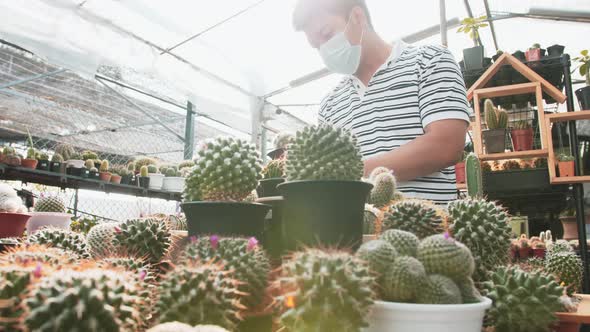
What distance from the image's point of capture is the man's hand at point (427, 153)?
147 cm

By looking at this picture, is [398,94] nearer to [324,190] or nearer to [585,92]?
[324,190]

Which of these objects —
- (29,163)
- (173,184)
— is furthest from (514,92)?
(29,163)

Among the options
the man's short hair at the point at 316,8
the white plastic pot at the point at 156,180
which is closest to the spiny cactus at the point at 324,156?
the man's short hair at the point at 316,8

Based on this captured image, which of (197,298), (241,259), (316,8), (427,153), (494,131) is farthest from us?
(494,131)

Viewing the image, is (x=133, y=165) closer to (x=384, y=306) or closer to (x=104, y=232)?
(x=104, y=232)

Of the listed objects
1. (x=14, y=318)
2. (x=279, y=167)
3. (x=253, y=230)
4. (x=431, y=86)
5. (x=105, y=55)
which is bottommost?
(x=14, y=318)

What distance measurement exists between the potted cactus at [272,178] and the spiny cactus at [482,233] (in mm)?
487

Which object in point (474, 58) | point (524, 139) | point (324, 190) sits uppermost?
point (474, 58)

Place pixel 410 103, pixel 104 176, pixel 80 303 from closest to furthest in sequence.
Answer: pixel 80 303 → pixel 410 103 → pixel 104 176

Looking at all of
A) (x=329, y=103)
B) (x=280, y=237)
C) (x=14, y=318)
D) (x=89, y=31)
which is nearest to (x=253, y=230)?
(x=280, y=237)

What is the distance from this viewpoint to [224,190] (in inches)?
35.6

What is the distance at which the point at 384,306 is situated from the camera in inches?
24.0

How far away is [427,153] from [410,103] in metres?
0.43

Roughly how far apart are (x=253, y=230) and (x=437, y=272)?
1.34 ft
